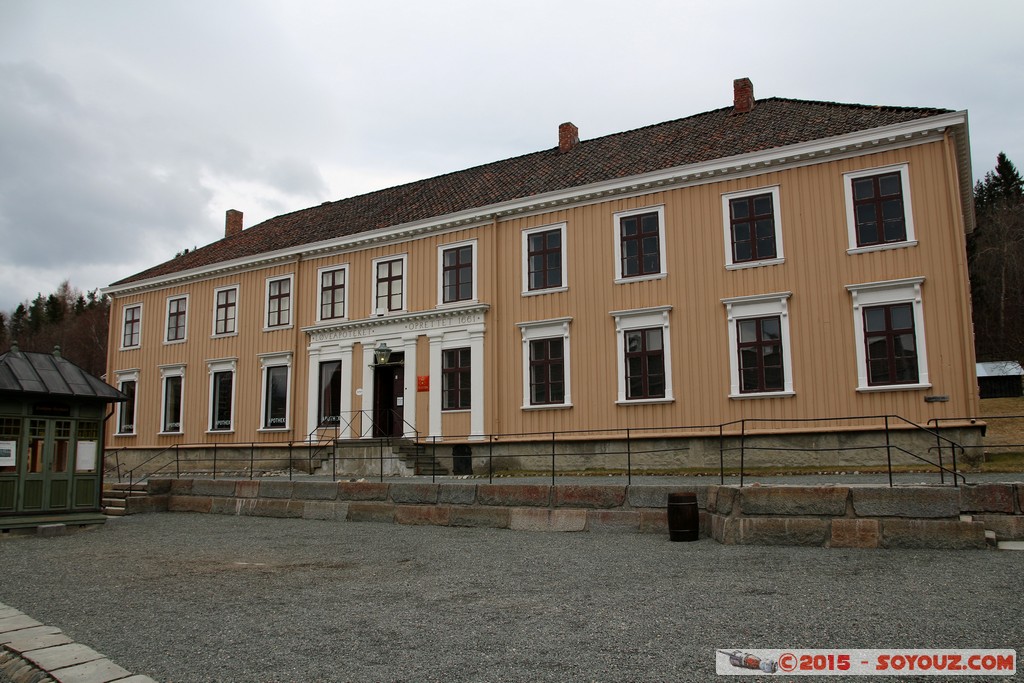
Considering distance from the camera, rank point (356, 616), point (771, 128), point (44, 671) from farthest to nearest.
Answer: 1. point (771, 128)
2. point (356, 616)
3. point (44, 671)

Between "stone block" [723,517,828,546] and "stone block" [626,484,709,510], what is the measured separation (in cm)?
150

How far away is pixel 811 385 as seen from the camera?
18.3 metres

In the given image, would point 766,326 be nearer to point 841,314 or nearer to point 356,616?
point 841,314

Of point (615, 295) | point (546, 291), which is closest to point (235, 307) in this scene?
point (546, 291)

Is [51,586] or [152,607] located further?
[51,586]

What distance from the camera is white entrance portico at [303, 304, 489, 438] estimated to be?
23.2 m

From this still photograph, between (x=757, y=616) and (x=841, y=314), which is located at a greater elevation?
(x=841, y=314)

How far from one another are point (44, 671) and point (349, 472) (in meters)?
17.1

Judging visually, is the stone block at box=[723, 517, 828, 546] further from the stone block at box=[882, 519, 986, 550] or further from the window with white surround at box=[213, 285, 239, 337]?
the window with white surround at box=[213, 285, 239, 337]

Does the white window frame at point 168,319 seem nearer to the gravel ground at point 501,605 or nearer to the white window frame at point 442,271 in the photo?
the white window frame at point 442,271

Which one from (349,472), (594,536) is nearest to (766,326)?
(594,536)

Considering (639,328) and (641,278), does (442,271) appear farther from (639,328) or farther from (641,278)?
(639,328)

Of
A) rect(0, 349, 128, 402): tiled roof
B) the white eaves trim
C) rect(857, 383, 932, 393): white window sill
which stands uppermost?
the white eaves trim

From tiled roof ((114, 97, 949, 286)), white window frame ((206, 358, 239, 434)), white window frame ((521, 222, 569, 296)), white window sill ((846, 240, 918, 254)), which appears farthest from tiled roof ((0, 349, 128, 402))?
white window sill ((846, 240, 918, 254))
